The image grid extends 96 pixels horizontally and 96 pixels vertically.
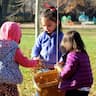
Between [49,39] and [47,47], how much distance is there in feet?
0.36

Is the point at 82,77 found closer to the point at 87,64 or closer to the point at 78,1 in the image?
the point at 87,64

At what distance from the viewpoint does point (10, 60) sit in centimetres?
533

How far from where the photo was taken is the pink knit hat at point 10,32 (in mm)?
5402

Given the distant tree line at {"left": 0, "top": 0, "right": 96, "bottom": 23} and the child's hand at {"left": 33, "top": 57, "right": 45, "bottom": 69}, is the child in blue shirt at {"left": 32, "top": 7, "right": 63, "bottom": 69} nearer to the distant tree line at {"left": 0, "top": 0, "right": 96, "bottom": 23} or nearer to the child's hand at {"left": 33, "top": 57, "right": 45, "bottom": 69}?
the child's hand at {"left": 33, "top": 57, "right": 45, "bottom": 69}

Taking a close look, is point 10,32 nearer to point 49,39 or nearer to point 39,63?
point 39,63

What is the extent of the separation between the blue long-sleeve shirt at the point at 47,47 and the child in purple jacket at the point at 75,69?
452 millimetres

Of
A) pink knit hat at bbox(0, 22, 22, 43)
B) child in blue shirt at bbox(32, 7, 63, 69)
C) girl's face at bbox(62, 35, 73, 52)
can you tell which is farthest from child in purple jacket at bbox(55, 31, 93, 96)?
pink knit hat at bbox(0, 22, 22, 43)

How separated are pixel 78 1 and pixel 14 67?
181 ft

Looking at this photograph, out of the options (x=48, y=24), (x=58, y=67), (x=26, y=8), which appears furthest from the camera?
(x=26, y=8)

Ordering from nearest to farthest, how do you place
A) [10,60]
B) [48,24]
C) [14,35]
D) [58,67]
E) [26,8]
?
[10,60], [14,35], [58,67], [48,24], [26,8]

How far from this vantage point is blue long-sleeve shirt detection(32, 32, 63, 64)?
6004 millimetres

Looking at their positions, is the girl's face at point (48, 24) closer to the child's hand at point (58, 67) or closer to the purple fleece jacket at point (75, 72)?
the child's hand at point (58, 67)

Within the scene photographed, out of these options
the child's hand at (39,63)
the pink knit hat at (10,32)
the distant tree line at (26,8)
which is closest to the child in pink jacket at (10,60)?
the pink knit hat at (10,32)

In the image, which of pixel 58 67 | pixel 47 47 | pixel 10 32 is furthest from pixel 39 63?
pixel 10 32
